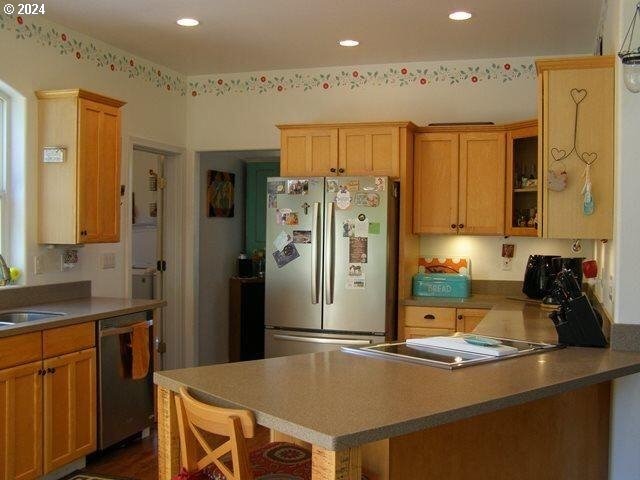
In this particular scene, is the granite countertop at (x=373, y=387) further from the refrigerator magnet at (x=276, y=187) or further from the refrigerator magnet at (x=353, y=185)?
the refrigerator magnet at (x=276, y=187)

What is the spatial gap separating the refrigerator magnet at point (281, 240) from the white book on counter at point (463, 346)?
2.02m

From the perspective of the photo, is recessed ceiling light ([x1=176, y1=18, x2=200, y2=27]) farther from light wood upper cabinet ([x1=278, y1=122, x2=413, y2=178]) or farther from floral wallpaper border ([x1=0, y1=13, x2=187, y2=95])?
light wood upper cabinet ([x1=278, y1=122, x2=413, y2=178])

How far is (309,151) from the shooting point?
494 cm

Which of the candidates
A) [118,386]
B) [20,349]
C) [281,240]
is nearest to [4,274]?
[20,349]

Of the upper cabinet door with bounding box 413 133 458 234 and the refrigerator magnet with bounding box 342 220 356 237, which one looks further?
the upper cabinet door with bounding box 413 133 458 234

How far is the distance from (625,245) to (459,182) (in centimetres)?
227

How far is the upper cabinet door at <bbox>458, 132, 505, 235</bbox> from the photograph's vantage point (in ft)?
15.8

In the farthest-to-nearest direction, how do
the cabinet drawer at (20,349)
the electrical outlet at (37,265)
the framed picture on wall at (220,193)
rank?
the framed picture on wall at (220,193), the electrical outlet at (37,265), the cabinet drawer at (20,349)

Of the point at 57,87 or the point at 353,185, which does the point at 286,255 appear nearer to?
the point at 353,185

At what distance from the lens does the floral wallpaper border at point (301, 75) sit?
4.72 metres

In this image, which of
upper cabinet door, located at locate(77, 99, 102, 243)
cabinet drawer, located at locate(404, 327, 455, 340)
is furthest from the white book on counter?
upper cabinet door, located at locate(77, 99, 102, 243)

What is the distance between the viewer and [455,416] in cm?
184

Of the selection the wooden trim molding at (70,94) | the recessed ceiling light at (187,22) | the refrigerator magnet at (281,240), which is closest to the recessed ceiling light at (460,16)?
the recessed ceiling light at (187,22)

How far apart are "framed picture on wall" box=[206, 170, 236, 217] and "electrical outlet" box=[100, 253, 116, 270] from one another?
1297 millimetres
